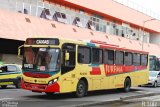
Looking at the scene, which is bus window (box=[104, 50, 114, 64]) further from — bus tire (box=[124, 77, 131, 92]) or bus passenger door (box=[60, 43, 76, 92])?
bus passenger door (box=[60, 43, 76, 92])

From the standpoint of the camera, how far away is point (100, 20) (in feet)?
180

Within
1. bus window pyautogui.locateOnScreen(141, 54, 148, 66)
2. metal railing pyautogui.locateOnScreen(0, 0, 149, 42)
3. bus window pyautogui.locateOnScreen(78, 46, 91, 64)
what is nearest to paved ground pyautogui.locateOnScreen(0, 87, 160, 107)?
bus window pyautogui.locateOnScreen(78, 46, 91, 64)

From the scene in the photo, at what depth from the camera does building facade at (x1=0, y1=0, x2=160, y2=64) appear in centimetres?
3638

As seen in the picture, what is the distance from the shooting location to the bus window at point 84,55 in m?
19.4

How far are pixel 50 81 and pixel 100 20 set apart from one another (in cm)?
3801

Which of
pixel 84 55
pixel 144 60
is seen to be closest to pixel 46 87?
pixel 84 55

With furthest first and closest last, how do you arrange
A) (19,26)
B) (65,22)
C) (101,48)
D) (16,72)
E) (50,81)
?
1. (65,22)
2. (19,26)
3. (16,72)
4. (101,48)
5. (50,81)

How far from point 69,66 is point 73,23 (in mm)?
28949

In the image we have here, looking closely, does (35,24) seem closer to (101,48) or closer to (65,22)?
(65,22)

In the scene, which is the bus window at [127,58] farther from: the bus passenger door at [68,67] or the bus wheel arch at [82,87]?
the bus passenger door at [68,67]

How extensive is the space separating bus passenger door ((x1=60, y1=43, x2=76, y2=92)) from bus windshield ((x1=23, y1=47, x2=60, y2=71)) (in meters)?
0.37

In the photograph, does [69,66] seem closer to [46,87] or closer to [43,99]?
[46,87]

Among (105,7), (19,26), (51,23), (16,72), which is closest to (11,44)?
(19,26)

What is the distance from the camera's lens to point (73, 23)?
155 feet
